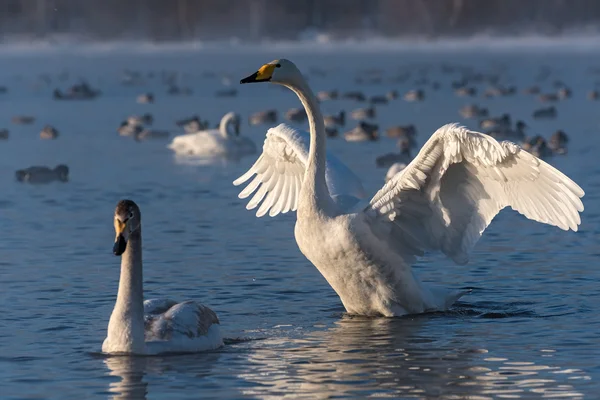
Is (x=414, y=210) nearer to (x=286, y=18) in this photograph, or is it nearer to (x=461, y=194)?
(x=461, y=194)

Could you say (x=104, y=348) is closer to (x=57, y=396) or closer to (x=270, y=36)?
(x=57, y=396)

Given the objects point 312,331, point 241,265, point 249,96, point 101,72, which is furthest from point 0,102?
point 312,331

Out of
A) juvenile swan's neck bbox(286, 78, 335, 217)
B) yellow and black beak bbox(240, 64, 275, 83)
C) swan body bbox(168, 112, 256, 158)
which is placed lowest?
juvenile swan's neck bbox(286, 78, 335, 217)

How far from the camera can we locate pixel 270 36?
9669cm

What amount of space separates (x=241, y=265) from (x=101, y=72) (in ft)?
175

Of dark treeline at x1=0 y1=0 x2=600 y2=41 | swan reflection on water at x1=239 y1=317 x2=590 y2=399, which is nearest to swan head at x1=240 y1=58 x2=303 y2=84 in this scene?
swan reflection on water at x1=239 y1=317 x2=590 y2=399

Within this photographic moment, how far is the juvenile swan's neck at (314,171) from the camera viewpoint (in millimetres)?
11312

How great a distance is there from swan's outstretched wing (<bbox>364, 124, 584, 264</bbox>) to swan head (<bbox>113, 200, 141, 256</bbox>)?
7.21 ft

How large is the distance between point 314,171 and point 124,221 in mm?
2062

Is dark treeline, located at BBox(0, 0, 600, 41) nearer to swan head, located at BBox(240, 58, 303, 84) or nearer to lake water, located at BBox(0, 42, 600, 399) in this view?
lake water, located at BBox(0, 42, 600, 399)

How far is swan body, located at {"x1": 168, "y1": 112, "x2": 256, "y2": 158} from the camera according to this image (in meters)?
26.5

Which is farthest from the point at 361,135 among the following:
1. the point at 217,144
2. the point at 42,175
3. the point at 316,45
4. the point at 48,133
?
the point at 316,45

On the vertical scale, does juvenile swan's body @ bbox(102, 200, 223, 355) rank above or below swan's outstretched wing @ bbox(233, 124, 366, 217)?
below

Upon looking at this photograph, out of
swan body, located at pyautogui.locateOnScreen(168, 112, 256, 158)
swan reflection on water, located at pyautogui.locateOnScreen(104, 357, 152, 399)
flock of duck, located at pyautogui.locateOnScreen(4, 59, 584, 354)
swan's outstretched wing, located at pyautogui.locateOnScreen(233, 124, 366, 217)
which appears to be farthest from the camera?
swan body, located at pyautogui.locateOnScreen(168, 112, 256, 158)
